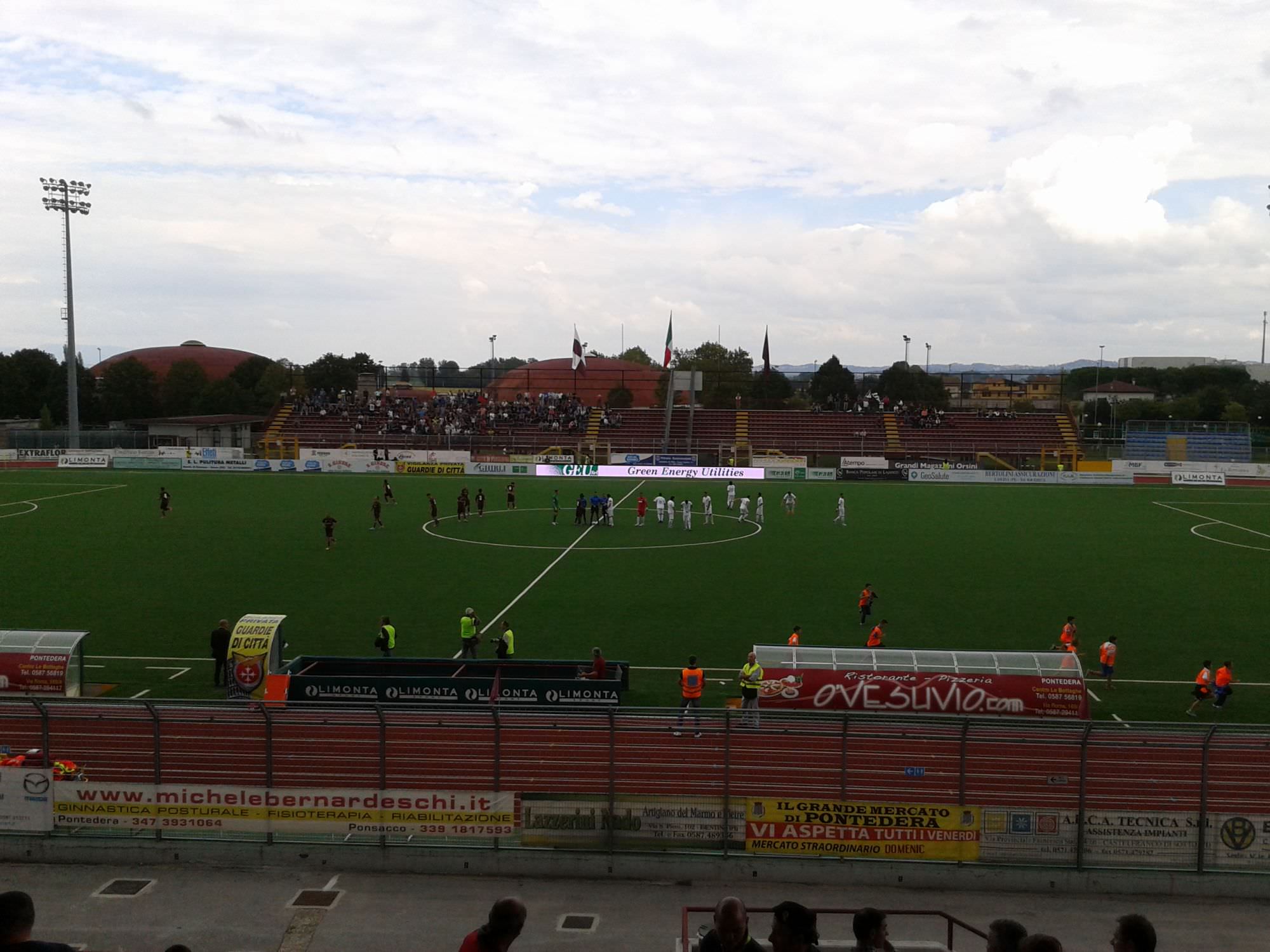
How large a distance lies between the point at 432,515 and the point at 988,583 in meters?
24.3

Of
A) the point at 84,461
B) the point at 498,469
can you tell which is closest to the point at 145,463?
the point at 84,461

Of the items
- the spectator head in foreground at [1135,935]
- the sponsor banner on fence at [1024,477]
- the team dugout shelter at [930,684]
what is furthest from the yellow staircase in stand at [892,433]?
the spectator head in foreground at [1135,935]

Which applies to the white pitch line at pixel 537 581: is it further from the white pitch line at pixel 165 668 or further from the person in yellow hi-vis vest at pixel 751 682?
the person in yellow hi-vis vest at pixel 751 682

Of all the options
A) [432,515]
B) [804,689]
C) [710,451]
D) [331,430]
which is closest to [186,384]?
[331,430]

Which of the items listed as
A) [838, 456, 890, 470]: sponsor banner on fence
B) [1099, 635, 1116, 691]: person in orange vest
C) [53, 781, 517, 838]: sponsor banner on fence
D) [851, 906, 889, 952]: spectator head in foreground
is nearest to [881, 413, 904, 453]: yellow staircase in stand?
[838, 456, 890, 470]: sponsor banner on fence

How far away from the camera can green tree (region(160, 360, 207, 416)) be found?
110 m

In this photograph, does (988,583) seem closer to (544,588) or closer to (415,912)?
(544,588)

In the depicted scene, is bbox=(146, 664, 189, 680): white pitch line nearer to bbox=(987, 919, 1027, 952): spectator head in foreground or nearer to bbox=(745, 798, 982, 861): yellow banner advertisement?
bbox=(745, 798, 982, 861): yellow banner advertisement

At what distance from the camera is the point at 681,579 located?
30.8 meters

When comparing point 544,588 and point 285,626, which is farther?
point 544,588

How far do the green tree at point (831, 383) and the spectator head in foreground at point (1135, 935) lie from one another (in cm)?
10645

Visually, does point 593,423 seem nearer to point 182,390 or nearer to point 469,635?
point 182,390

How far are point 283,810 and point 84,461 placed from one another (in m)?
67.4

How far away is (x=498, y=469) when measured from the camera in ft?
221
